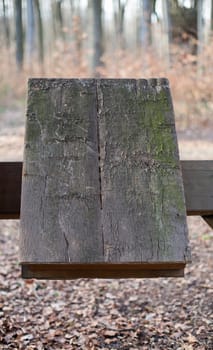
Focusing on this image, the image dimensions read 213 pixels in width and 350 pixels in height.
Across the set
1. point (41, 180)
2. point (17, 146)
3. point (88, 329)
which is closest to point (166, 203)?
point (41, 180)

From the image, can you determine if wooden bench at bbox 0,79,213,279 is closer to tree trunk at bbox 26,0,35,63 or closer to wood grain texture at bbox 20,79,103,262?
wood grain texture at bbox 20,79,103,262

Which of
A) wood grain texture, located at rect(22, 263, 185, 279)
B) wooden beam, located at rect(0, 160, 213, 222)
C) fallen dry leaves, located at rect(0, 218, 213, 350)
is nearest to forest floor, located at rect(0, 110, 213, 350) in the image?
fallen dry leaves, located at rect(0, 218, 213, 350)

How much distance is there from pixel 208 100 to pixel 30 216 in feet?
38.8

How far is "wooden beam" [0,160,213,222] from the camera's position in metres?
2.20

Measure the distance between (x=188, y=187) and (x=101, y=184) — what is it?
55 cm

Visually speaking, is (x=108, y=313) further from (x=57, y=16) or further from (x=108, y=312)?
(x=57, y=16)

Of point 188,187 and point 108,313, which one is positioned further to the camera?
point 108,313

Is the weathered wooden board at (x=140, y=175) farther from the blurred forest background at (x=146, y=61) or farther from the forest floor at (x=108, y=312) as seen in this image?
the blurred forest background at (x=146, y=61)

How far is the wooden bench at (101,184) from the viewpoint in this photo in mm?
1744

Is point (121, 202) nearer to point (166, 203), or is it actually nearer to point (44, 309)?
point (166, 203)

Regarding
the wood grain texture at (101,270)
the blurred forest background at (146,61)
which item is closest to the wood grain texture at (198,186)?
→ the wood grain texture at (101,270)

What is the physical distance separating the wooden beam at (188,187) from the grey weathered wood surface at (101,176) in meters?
0.29

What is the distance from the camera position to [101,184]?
6.17ft

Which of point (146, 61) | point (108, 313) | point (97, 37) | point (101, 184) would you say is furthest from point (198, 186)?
point (97, 37)
